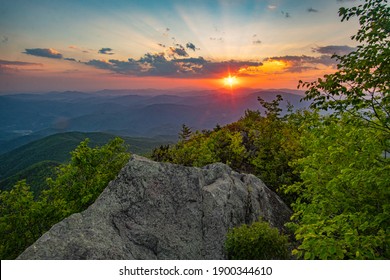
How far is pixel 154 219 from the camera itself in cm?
1299

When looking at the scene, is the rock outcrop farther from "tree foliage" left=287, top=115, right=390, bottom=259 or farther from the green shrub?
"tree foliage" left=287, top=115, right=390, bottom=259

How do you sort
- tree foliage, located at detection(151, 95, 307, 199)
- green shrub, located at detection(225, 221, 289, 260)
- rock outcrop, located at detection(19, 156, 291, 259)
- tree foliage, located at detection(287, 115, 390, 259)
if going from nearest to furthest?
tree foliage, located at detection(287, 115, 390, 259)
rock outcrop, located at detection(19, 156, 291, 259)
green shrub, located at detection(225, 221, 289, 260)
tree foliage, located at detection(151, 95, 307, 199)

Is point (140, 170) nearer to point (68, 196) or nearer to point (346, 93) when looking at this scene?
point (346, 93)

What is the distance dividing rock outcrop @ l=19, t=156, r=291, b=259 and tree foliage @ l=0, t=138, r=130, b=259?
30.4ft

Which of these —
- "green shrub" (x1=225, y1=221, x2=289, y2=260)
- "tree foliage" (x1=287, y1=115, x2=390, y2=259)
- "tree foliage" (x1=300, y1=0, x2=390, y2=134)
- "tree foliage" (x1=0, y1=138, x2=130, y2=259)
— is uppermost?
"tree foliage" (x1=300, y1=0, x2=390, y2=134)

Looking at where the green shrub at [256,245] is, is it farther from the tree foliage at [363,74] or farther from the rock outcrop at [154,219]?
the tree foliage at [363,74]

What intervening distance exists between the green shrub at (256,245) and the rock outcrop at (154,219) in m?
0.74

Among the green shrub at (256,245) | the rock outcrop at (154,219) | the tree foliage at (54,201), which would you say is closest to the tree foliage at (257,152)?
the tree foliage at (54,201)

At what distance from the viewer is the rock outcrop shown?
34.2 feet

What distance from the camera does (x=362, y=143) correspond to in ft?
39.4

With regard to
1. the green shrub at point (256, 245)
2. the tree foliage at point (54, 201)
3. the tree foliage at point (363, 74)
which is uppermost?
the tree foliage at point (363, 74)

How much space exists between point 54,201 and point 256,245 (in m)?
18.3

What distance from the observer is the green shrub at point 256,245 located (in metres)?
12.1

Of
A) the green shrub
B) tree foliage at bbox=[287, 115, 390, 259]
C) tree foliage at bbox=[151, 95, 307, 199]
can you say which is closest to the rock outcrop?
the green shrub
